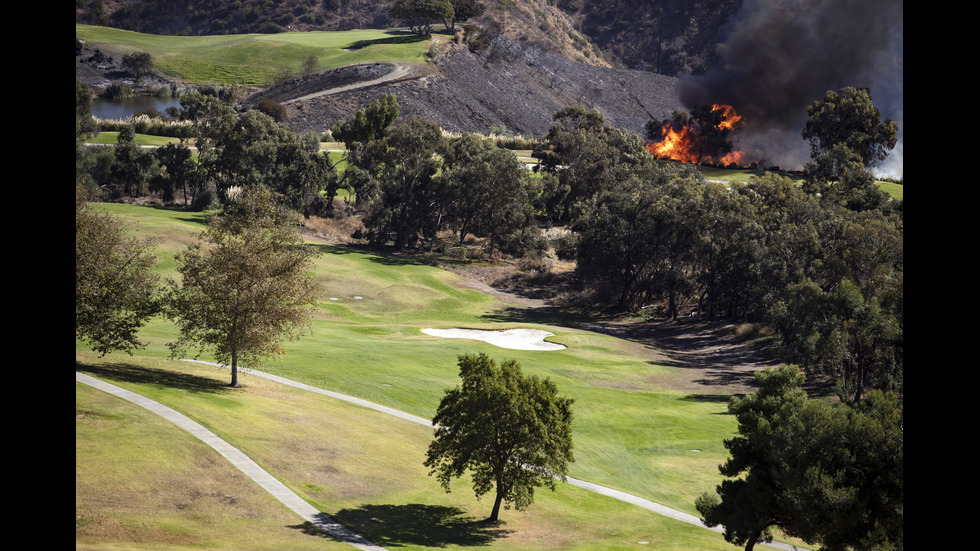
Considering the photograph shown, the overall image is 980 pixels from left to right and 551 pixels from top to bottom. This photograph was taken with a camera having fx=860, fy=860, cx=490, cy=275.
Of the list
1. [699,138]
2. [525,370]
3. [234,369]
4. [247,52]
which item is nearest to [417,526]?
[234,369]

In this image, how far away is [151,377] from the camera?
3566cm

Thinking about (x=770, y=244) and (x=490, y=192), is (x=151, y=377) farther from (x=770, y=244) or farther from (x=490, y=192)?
(x=490, y=192)

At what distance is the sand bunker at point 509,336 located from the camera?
57.5 metres

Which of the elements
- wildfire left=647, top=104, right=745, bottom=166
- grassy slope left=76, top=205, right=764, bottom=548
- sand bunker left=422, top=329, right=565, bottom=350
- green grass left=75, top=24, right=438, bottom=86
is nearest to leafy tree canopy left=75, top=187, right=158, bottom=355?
grassy slope left=76, top=205, right=764, bottom=548

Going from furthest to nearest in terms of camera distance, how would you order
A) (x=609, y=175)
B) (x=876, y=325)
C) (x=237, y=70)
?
(x=237, y=70) → (x=609, y=175) → (x=876, y=325)

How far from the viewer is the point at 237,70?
15912cm

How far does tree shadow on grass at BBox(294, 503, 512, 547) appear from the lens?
2601 cm

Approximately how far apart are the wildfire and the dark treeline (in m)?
17.6

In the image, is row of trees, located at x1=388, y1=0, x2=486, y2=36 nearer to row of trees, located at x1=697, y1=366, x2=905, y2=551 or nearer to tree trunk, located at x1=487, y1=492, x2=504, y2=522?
tree trunk, located at x1=487, y1=492, x2=504, y2=522

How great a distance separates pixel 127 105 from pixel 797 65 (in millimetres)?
105989

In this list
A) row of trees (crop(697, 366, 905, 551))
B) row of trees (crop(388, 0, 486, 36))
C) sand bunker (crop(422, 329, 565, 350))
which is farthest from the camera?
row of trees (crop(388, 0, 486, 36))

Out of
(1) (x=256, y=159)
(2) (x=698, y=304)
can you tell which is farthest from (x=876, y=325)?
(1) (x=256, y=159)
